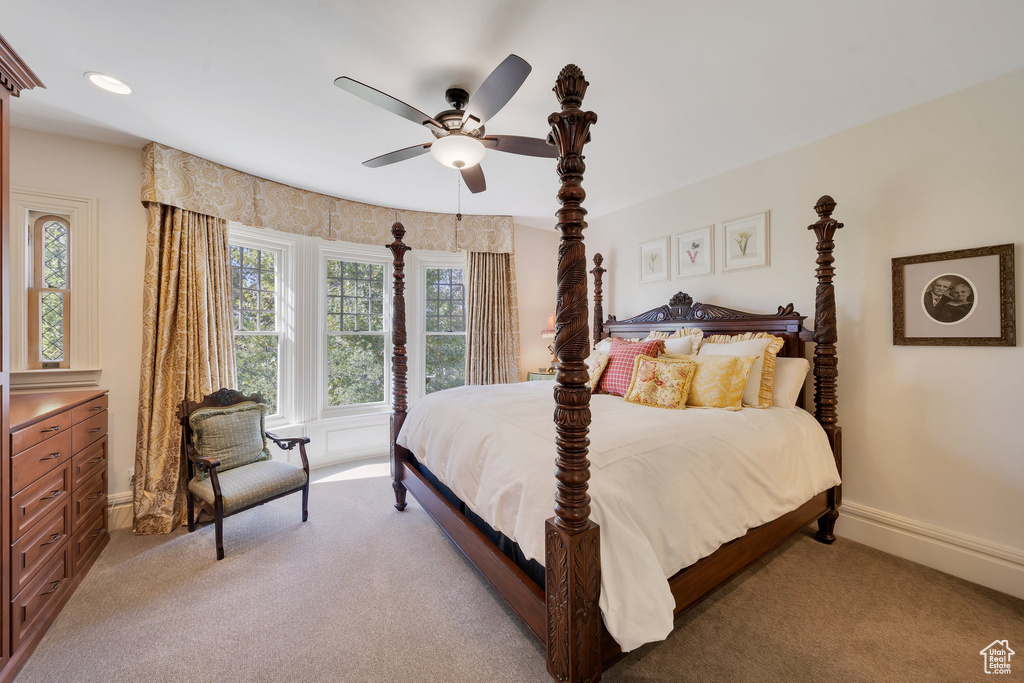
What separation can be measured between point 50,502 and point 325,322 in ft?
7.66

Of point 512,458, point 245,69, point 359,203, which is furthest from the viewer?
point 359,203

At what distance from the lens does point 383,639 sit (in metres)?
1.65

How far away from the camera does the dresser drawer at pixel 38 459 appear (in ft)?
5.02

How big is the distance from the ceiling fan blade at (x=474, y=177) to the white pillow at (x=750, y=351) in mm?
1968

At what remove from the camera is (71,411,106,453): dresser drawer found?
2010mm

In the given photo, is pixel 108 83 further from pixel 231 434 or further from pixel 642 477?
pixel 642 477

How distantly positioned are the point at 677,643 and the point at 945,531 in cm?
182

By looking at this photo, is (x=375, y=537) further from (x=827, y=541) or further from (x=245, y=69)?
(x=827, y=541)

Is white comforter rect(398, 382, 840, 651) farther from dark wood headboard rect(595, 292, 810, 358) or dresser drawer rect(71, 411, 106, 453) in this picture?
dresser drawer rect(71, 411, 106, 453)

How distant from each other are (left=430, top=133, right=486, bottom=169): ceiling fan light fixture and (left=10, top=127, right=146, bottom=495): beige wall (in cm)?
237

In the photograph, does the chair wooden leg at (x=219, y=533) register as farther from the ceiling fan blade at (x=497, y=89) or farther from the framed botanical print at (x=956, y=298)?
the framed botanical print at (x=956, y=298)

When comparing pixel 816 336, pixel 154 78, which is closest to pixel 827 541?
pixel 816 336

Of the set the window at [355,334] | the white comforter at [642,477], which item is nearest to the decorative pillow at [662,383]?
the white comforter at [642,477]

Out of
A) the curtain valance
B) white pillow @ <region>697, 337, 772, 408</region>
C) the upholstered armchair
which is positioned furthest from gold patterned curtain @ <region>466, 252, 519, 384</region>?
white pillow @ <region>697, 337, 772, 408</region>
